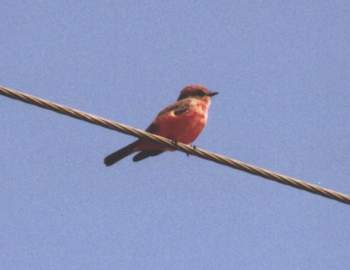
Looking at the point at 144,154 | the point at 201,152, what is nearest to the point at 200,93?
the point at 144,154

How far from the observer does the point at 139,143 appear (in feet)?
26.9

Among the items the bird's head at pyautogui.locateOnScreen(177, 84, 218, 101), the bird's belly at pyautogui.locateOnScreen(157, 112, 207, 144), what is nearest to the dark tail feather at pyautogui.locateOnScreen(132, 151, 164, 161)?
the bird's belly at pyautogui.locateOnScreen(157, 112, 207, 144)

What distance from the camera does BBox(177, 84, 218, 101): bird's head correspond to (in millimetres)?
8752

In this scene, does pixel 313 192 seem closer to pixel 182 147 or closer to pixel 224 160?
pixel 224 160

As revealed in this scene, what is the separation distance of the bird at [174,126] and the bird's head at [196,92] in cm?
5

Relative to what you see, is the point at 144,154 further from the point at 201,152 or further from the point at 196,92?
the point at 201,152

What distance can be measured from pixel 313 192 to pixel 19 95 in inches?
80.1

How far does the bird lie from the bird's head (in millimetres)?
55

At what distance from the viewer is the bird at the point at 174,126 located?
8.10 metres

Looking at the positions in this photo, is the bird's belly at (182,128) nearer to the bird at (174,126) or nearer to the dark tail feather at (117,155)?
the bird at (174,126)

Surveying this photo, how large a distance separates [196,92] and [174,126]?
88 centimetres

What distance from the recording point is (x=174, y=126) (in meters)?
8.08

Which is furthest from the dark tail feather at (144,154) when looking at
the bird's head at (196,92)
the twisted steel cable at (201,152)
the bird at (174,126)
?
the twisted steel cable at (201,152)

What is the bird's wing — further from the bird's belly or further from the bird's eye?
the bird's eye
